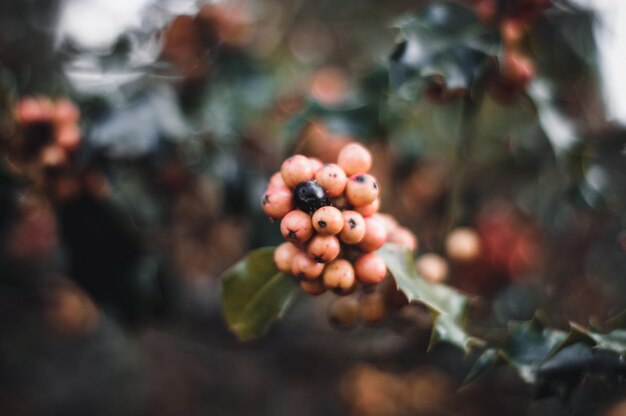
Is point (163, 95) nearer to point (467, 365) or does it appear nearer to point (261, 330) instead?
point (261, 330)

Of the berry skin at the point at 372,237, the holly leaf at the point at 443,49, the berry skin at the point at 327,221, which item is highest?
the holly leaf at the point at 443,49

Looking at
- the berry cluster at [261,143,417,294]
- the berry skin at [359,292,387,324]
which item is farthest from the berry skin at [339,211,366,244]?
the berry skin at [359,292,387,324]

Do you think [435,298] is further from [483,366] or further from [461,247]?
[461,247]

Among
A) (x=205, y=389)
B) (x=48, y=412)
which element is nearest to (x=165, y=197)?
(x=205, y=389)

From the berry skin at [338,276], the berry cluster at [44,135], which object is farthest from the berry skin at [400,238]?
the berry cluster at [44,135]

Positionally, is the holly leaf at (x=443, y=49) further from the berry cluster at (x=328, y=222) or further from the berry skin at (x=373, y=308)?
the berry skin at (x=373, y=308)

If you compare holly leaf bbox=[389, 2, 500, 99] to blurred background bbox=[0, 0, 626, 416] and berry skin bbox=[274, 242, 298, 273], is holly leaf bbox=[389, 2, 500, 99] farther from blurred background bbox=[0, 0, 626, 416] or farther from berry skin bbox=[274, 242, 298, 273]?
berry skin bbox=[274, 242, 298, 273]

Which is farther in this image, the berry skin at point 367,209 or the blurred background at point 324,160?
the blurred background at point 324,160

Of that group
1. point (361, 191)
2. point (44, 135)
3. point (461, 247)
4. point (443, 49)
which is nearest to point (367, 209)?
point (361, 191)
